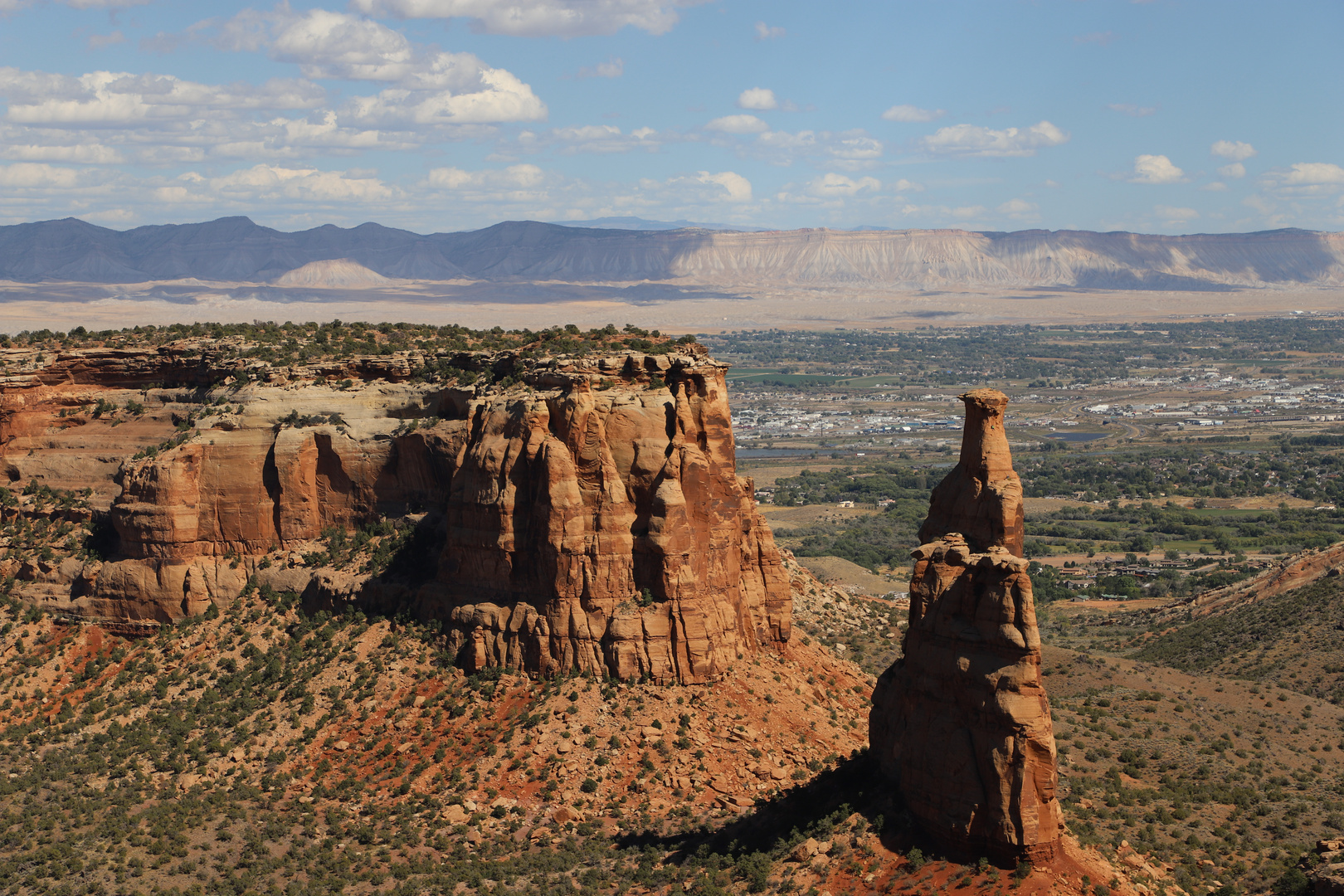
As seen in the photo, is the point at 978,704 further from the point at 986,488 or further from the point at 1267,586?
the point at 1267,586

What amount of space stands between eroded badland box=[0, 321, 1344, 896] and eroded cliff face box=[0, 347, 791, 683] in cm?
17

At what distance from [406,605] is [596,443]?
12587mm

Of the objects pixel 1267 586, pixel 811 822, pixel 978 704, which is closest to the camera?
pixel 978 704

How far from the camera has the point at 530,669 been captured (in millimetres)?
54594

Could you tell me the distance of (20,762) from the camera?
2217 inches

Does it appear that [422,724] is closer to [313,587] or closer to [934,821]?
[313,587]

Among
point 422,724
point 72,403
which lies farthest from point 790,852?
point 72,403

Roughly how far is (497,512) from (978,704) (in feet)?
79.2

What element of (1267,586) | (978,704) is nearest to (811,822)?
(978,704)

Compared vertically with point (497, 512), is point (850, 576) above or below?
below

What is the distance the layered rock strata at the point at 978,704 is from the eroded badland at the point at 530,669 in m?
0.10

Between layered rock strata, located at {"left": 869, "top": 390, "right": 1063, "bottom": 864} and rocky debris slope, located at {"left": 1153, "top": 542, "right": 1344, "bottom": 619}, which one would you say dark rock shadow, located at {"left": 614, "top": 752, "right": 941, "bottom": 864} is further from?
rocky debris slope, located at {"left": 1153, "top": 542, "right": 1344, "bottom": 619}

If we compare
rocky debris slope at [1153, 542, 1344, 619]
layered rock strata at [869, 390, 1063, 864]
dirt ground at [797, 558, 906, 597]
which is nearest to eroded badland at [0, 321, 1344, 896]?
layered rock strata at [869, 390, 1063, 864]

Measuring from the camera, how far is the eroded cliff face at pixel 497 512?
5369cm
